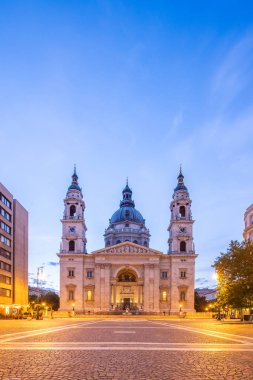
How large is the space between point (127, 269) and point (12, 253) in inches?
1231

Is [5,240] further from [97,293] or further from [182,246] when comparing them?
[182,246]

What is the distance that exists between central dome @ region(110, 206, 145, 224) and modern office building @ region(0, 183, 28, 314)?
1422 inches

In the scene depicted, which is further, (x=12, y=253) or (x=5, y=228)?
(x=12, y=253)

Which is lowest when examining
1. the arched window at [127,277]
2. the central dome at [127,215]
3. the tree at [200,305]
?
the tree at [200,305]

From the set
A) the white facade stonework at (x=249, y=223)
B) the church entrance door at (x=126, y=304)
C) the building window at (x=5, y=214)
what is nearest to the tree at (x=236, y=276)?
the white facade stonework at (x=249, y=223)

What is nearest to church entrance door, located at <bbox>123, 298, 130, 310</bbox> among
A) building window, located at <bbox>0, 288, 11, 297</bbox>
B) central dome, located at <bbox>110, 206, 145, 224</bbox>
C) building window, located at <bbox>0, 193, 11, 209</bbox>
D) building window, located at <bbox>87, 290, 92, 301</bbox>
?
building window, located at <bbox>87, 290, 92, 301</bbox>

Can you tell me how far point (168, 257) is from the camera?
10362 centimetres

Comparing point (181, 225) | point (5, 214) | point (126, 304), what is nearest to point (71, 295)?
point (126, 304)

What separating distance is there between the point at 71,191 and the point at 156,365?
96.9 m

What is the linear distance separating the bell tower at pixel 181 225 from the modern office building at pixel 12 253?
35811 millimetres

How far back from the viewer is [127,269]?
10425cm

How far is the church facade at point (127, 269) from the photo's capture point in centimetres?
10025

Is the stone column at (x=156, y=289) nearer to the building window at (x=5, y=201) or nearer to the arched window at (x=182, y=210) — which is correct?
the arched window at (x=182, y=210)

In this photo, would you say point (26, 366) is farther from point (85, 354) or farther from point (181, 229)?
point (181, 229)
